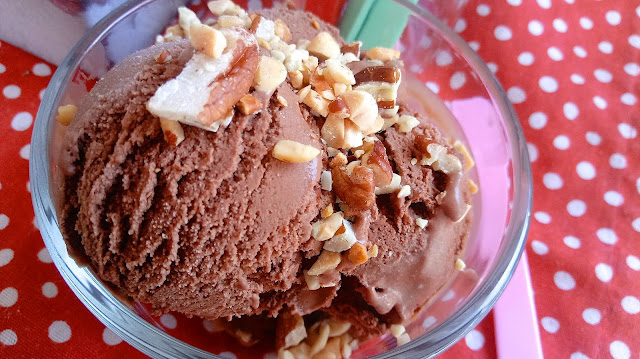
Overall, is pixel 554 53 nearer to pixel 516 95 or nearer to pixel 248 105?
pixel 516 95

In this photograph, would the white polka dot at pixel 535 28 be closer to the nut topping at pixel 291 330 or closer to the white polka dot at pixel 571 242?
the white polka dot at pixel 571 242

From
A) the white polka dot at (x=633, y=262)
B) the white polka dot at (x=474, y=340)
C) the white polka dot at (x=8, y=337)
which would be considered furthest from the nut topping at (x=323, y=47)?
the white polka dot at (x=633, y=262)

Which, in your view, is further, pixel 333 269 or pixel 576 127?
pixel 576 127

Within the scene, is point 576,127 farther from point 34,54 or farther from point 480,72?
point 34,54

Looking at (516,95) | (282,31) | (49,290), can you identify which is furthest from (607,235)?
(49,290)

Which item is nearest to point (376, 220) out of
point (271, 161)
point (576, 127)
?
point (271, 161)

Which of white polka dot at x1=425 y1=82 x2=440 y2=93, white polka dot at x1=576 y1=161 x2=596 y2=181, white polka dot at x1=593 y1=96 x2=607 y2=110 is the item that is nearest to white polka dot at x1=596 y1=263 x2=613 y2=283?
white polka dot at x1=576 y1=161 x2=596 y2=181
